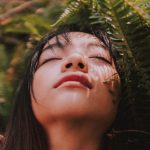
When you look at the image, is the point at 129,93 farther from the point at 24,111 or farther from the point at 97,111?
the point at 24,111

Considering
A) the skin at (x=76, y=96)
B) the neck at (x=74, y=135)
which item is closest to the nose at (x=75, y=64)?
the skin at (x=76, y=96)

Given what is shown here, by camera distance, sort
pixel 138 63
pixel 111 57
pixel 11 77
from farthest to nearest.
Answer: pixel 11 77
pixel 111 57
pixel 138 63

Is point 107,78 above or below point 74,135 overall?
above

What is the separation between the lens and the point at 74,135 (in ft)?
4.00

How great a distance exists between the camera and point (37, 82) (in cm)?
123

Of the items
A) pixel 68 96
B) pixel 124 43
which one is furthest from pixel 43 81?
pixel 124 43

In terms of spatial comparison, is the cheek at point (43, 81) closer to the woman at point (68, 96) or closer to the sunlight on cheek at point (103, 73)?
the woman at point (68, 96)

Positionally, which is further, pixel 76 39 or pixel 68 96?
pixel 76 39

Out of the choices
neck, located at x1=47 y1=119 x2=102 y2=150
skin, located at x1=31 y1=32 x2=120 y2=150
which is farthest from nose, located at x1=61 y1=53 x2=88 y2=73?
neck, located at x1=47 y1=119 x2=102 y2=150

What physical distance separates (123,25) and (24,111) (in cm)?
39

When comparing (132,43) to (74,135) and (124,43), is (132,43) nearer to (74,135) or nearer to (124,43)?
(124,43)

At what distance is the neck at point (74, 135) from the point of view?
1.19 metres

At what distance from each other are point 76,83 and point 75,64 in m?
0.05

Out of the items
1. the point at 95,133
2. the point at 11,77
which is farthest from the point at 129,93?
the point at 11,77
